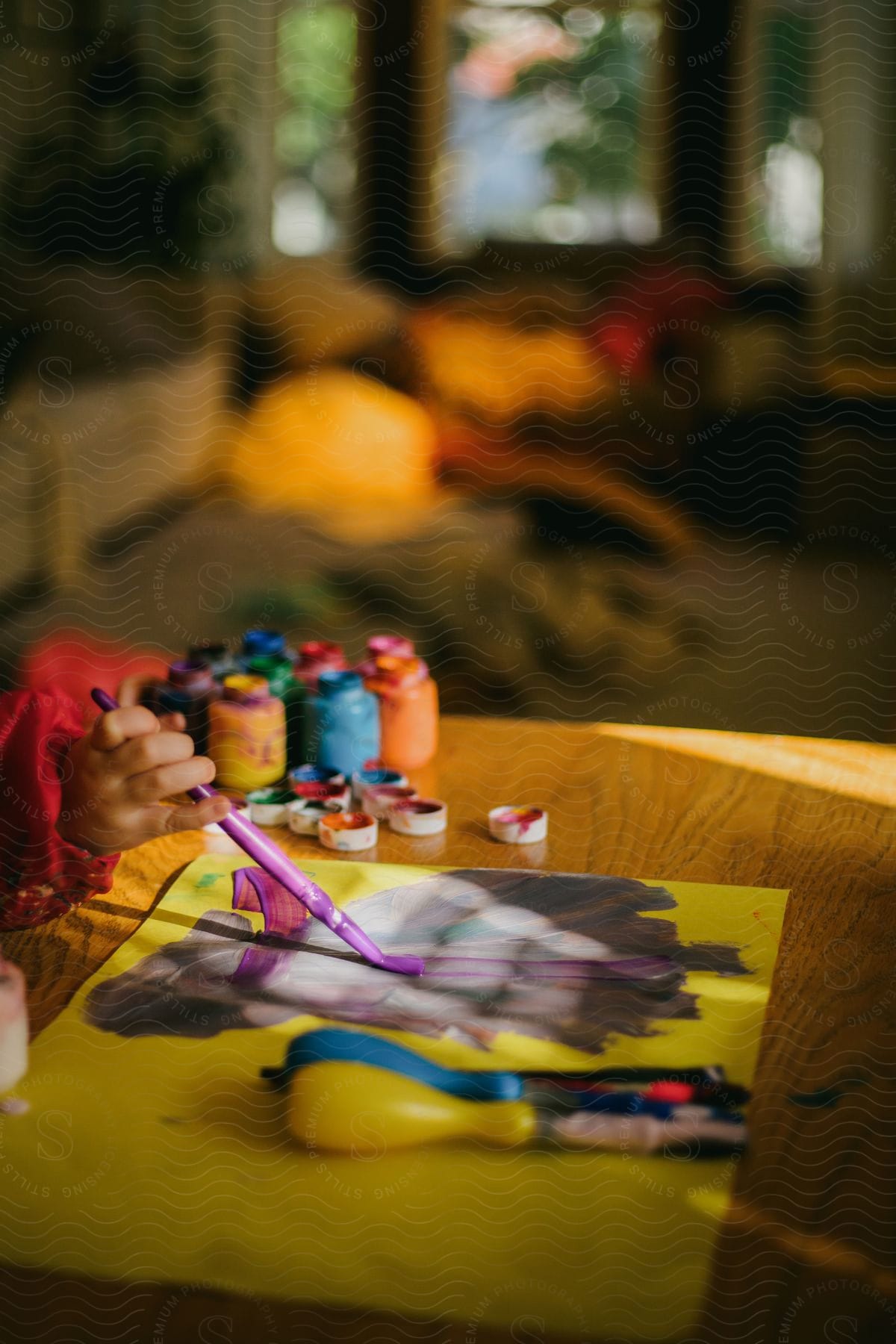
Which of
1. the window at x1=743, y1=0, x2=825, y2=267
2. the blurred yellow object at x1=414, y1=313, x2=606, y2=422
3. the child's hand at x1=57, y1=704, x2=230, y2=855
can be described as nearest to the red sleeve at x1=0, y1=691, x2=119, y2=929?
the child's hand at x1=57, y1=704, x2=230, y2=855

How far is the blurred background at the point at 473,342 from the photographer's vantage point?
2.07 m

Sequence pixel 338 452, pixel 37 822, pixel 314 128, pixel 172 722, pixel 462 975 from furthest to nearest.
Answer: pixel 314 128
pixel 338 452
pixel 172 722
pixel 37 822
pixel 462 975

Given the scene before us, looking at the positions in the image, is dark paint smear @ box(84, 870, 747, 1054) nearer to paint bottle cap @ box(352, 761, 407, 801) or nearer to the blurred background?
paint bottle cap @ box(352, 761, 407, 801)

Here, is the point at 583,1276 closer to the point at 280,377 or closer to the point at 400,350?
the point at 400,350

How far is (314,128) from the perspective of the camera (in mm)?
2586

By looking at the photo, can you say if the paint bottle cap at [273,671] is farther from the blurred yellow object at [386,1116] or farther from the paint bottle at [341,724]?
the blurred yellow object at [386,1116]

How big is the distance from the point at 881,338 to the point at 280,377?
1.35 m

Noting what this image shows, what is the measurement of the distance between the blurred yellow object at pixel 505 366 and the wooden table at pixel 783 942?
166 centimetres

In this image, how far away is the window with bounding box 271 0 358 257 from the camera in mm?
2400

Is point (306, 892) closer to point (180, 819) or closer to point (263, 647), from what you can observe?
point (180, 819)

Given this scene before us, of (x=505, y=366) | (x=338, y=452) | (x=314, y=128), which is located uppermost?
(x=314, y=128)

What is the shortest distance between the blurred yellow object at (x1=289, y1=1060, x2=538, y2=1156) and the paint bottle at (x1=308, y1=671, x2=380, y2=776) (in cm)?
37

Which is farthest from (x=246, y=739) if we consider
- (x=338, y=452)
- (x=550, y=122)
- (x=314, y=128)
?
(x=550, y=122)

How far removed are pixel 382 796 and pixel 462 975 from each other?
213mm
